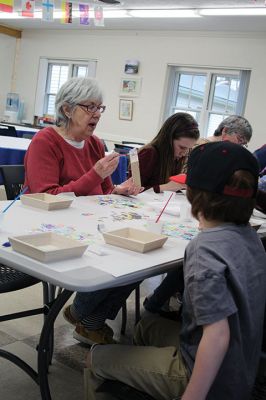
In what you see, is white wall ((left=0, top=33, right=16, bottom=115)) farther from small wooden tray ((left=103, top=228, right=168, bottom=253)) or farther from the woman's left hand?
small wooden tray ((left=103, top=228, right=168, bottom=253))

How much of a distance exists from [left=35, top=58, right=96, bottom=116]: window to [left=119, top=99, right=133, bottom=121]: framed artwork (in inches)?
54.0

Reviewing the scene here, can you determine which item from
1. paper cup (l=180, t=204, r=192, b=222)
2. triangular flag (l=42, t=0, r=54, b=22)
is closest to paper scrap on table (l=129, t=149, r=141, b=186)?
paper cup (l=180, t=204, r=192, b=222)

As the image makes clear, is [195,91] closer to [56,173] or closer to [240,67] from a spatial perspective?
[240,67]

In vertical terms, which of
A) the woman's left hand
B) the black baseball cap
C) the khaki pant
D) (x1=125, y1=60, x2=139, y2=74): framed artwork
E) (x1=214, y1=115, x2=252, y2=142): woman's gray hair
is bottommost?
the khaki pant

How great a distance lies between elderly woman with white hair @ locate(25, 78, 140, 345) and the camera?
1844 millimetres

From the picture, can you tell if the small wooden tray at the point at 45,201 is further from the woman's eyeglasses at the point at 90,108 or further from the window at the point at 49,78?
the window at the point at 49,78

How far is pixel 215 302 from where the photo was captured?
3.16 ft

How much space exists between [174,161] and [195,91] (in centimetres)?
486

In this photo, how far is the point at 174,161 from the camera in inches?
108

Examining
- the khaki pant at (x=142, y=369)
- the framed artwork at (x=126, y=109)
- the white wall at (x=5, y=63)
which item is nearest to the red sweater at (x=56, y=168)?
the khaki pant at (x=142, y=369)

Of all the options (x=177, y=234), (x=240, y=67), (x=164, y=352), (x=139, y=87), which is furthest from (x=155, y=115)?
(x=164, y=352)

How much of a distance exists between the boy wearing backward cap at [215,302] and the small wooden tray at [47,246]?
285 mm

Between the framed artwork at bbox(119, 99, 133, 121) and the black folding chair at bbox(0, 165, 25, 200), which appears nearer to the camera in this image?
the black folding chair at bbox(0, 165, 25, 200)

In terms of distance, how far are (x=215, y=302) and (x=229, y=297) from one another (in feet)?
0.12
